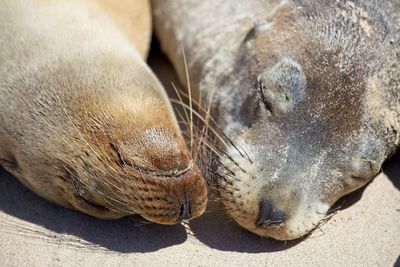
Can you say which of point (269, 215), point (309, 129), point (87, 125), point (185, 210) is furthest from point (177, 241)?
point (309, 129)

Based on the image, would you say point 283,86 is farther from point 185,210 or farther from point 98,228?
point 98,228

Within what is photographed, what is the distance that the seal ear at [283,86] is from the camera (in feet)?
12.0

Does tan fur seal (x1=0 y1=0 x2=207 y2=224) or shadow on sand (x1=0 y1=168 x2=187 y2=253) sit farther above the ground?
tan fur seal (x1=0 y1=0 x2=207 y2=224)

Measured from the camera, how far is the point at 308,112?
362 cm

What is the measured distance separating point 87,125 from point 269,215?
3.37 ft

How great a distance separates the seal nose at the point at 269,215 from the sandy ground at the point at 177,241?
289 mm

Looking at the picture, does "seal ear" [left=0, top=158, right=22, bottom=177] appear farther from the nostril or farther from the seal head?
the seal head

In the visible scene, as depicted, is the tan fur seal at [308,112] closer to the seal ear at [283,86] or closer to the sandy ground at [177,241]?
the seal ear at [283,86]

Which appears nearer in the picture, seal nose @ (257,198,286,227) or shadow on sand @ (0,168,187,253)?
seal nose @ (257,198,286,227)

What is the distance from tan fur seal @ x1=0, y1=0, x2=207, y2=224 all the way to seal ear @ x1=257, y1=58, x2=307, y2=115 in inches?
21.2

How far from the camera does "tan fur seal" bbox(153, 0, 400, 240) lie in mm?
3600

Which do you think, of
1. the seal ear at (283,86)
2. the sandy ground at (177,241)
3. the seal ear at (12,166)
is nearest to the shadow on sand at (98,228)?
the sandy ground at (177,241)

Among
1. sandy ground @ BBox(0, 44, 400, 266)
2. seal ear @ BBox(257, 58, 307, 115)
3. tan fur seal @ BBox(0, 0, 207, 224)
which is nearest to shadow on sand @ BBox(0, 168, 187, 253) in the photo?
sandy ground @ BBox(0, 44, 400, 266)

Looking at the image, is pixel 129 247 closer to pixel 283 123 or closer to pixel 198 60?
pixel 283 123
